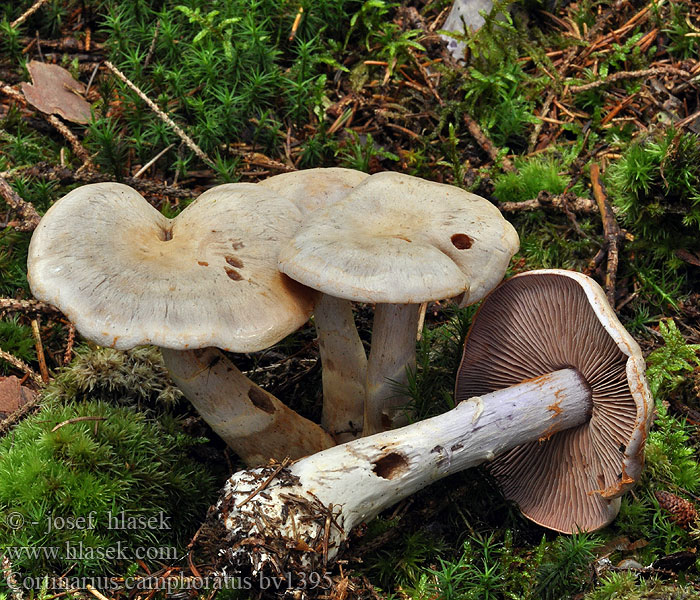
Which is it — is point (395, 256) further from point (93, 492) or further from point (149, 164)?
point (149, 164)

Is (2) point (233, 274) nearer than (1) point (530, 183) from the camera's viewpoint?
Yes

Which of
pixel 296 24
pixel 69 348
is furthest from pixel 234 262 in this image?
pixel 296 24

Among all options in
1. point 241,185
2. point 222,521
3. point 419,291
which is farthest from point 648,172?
point 222,521

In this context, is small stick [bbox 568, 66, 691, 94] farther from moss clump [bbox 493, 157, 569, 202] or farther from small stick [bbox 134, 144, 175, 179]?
small stick [bbox 134, 144, 175, 179]

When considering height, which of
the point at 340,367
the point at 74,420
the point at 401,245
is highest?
the point at 401,245

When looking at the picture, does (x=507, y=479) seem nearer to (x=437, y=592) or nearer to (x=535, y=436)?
(x=535, y=436)

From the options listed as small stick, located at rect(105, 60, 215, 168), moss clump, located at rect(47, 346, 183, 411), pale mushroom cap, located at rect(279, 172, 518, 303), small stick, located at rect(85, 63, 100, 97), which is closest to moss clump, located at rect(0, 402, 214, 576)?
moss clump, located at rect(47, 346, 183, 411)

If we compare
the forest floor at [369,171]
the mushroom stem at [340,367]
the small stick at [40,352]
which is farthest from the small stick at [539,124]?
the small stick at [40,352]

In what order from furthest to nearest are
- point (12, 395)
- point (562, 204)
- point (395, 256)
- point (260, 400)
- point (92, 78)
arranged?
point (92, 78)
point (562, 204)
point (12, 395)
point (260, 400)
point (395, 256)
